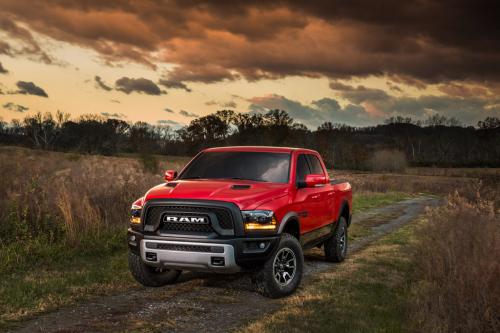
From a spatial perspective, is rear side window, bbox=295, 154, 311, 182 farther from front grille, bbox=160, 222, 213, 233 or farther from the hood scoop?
front grille, bbox=160, 222, 213, 233

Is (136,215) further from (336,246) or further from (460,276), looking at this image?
(460,276)

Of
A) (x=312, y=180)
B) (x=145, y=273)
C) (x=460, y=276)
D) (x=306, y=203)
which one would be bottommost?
(x=145, y=273)

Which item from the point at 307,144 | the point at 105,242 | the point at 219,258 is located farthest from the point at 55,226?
the point at 307,144

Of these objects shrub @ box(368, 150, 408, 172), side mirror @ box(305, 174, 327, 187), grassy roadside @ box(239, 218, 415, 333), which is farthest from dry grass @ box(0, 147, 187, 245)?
shrub @ box(368, 150, 408, 172)

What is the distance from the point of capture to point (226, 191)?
6.77m

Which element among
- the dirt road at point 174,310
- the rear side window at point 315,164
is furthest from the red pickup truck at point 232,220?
the rear side window at point 315,164

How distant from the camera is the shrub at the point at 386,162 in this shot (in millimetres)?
98750

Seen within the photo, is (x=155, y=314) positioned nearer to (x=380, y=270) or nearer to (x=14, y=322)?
(x=14, y=322)

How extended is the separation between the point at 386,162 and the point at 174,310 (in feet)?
318

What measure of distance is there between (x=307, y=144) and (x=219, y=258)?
9293 centimetres

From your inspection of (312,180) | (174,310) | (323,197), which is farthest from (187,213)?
(323,197)

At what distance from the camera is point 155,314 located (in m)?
6.22

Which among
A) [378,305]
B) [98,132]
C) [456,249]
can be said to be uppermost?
[98,132]

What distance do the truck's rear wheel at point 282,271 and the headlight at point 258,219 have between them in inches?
15.0
